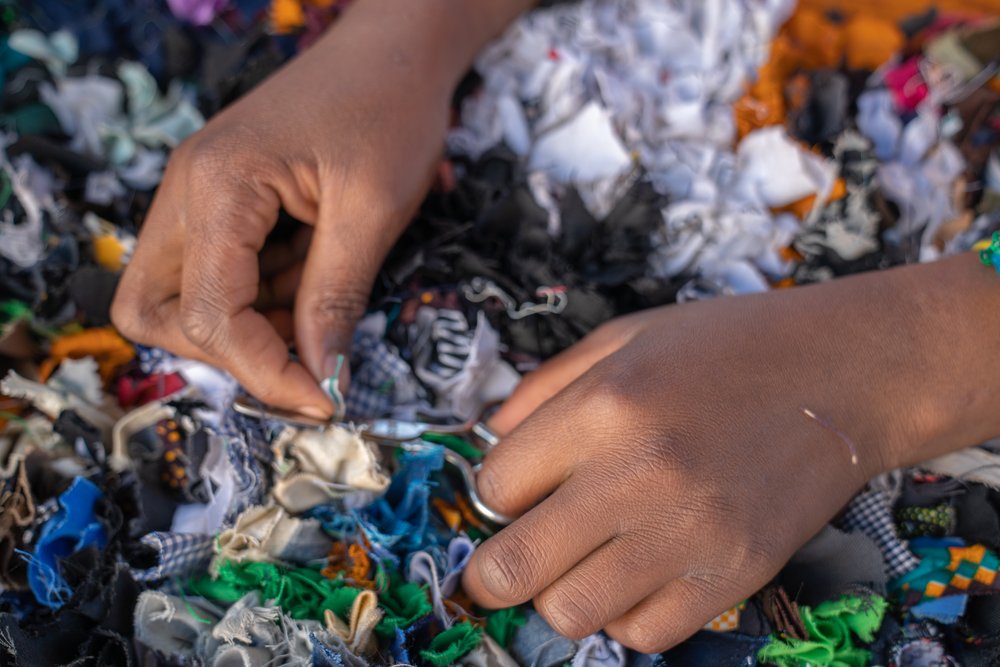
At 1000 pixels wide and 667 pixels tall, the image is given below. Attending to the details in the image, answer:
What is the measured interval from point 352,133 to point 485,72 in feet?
1.04

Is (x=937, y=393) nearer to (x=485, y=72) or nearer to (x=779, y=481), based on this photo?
(x=779, y=481)

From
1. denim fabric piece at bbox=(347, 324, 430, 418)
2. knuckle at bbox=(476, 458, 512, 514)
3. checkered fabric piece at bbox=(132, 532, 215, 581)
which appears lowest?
checkered fabric piece at bbox=(132, 532, 215, 581)

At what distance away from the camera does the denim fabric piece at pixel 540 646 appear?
0.63m

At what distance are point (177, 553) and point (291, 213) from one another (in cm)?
33

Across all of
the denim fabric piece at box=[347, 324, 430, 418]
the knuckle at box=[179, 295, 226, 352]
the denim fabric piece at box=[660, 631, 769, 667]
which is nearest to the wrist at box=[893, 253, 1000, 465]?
the denim fabric piece at box=[660, 631, 769, 667]

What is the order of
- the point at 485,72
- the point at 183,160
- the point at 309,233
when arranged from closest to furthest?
the point at 183,160 → the point at 309,233 → the point at 485,72

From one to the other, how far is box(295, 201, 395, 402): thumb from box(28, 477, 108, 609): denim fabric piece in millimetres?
226

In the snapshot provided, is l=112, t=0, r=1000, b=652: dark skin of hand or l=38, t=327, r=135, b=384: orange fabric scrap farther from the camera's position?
l=38, t=327, r=135, b=384: orange fabric scrap

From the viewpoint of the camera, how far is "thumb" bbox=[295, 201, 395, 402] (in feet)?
2.32

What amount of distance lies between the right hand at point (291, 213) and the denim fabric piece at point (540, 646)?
0.27 m

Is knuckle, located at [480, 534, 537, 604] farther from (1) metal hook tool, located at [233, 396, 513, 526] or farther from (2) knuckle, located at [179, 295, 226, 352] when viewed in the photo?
(2) knuckle, located at [179, 295, 226, 352]

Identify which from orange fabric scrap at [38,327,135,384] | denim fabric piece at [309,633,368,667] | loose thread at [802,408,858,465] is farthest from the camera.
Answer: orange fabric scrap at [38,327,135,384]

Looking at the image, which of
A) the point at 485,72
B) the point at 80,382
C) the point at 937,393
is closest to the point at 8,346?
the point at 80,382

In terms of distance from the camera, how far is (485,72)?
1003 millimetres
